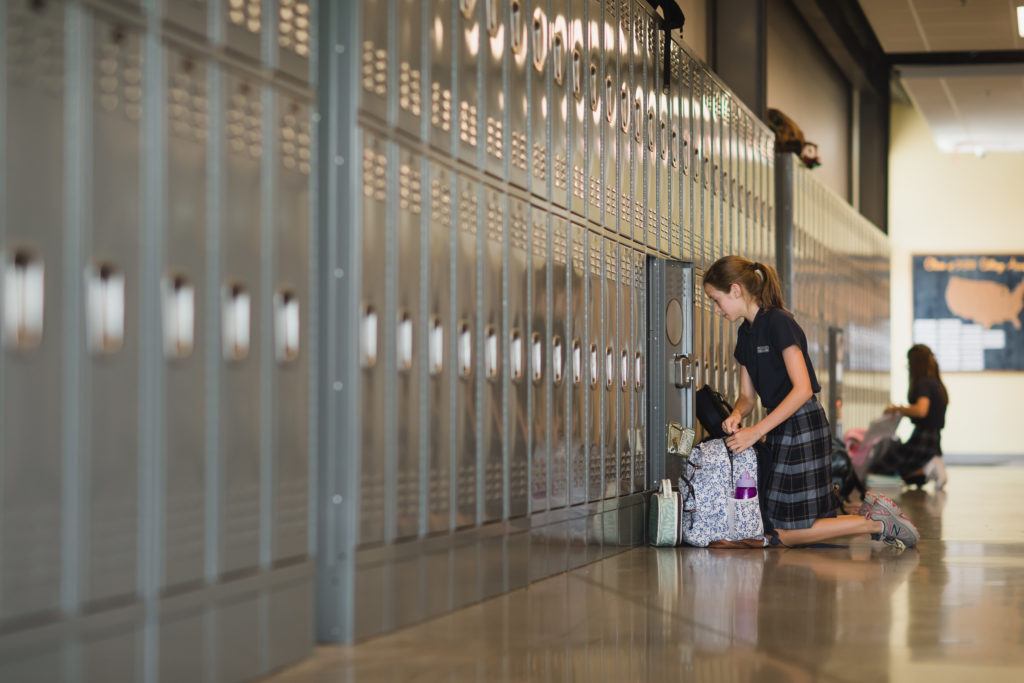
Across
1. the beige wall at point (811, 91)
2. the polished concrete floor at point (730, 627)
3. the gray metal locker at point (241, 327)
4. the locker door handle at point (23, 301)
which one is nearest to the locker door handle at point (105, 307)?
the locker door handle at point (23, 301)

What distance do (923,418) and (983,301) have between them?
27.9 feet

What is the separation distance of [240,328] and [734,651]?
5.41 ft

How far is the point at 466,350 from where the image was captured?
5090mm

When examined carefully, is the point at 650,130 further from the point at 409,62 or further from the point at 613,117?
the point at 409,62

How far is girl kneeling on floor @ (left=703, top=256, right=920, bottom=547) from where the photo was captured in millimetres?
7043

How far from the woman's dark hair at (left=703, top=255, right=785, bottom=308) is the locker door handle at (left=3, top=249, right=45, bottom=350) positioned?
4.68 metres

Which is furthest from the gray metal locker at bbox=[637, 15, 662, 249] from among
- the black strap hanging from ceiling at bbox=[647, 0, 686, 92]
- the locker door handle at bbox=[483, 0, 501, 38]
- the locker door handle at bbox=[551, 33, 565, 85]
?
the locker door handle at bbox=[483, 0, 501, 38]

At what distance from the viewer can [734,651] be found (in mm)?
4152

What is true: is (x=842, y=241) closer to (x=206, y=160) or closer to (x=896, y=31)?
(x=896, y=31)

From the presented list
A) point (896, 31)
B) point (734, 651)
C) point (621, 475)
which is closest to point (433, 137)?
point (734, 651)

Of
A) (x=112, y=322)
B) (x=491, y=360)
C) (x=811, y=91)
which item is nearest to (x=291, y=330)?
(x=112, y=322)

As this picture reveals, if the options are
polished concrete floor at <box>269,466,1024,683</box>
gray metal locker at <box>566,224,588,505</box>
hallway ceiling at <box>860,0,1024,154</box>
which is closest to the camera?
polished concrete floor at <box>269,466,1024,683</box>

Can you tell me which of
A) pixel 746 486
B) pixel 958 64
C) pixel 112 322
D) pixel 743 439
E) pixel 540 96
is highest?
pixel 958 64

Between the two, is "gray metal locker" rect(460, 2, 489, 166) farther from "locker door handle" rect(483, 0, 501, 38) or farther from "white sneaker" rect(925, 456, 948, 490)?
"white sneaker" rect(925, 456, 948, 490)
